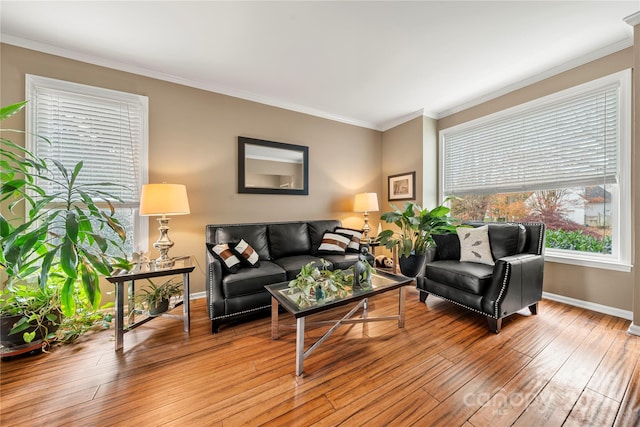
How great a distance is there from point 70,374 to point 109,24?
104 inches

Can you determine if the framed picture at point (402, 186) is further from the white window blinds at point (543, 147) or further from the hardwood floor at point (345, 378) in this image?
the hardwood floor at point (345, 378)

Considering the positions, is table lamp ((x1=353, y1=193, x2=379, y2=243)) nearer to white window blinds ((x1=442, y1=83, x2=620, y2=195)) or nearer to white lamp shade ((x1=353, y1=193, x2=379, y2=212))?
white lamp shade ((x1=353, y1=193, x2=379, y2=212))

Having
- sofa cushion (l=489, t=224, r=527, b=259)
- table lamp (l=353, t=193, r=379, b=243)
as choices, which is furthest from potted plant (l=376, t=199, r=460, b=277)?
table lamp (l=353, t=193, r=379, b=243)

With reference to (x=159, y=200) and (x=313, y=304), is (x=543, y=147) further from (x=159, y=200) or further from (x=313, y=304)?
(x=159, y=200)

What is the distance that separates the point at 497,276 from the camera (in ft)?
6.67

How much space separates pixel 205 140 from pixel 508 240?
3.57 meters

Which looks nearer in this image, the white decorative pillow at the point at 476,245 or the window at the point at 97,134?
the window at the point at 97,134

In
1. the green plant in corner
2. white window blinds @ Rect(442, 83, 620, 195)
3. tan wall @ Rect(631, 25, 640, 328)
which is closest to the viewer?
tan wall @ Rect(631, 25, 640, 328)

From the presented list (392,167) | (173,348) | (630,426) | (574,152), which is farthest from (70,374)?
(574,152)

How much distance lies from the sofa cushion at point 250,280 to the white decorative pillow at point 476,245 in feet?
6.48

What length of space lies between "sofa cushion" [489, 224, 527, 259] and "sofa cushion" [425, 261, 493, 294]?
0.25 metres

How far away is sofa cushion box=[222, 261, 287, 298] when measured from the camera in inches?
81.6

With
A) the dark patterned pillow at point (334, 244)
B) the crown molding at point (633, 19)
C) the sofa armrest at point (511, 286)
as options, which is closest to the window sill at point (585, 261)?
the sofa armrest at point (511, 286)

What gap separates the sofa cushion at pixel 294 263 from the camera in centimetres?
242
